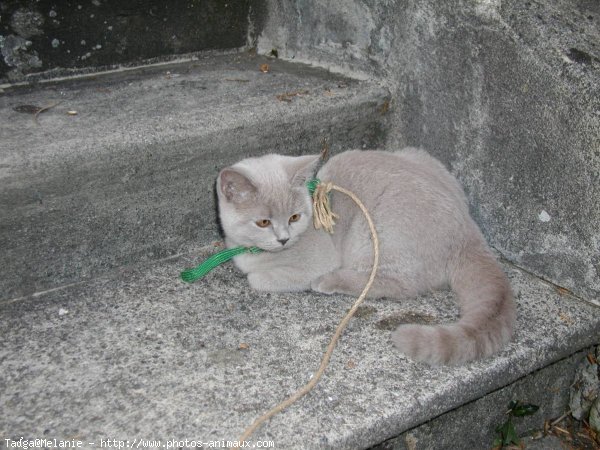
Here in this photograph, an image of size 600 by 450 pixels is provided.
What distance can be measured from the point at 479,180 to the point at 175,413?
139 cm

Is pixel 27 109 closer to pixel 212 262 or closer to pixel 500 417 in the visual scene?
pixel 212 262

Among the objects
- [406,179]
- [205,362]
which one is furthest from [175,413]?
[406,179]

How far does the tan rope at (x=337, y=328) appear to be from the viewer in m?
1.60

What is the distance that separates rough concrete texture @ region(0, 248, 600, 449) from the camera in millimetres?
1602

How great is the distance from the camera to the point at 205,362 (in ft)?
5.91

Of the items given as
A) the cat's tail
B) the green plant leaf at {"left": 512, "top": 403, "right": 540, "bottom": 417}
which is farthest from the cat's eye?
the green plant leaf at {"left": 512, "top": 403, "right": 540, "bottom": 417}

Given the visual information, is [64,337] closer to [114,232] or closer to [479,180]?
[114,232]

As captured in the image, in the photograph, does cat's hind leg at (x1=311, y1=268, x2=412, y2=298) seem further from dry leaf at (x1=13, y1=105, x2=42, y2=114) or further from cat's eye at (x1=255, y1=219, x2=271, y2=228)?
dry leaf at (x1=13, y1=105, x2=42, y2=114)

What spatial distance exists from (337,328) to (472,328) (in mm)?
403

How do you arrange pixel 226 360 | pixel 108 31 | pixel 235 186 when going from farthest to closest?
1. pixel 108 31
2. pixel 235 186
3. pixel 226 360

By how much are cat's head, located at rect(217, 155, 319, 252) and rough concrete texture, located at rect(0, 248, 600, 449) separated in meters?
0.19

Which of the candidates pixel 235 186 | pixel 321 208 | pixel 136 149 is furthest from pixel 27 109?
pixel 321 208

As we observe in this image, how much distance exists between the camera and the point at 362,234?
2201 millimetres

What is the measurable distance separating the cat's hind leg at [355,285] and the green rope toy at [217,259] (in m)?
0.27
